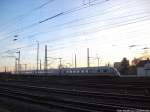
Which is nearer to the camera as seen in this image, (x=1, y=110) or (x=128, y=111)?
(x=128, y=111)

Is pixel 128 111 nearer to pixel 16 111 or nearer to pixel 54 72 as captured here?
pixel 16 111

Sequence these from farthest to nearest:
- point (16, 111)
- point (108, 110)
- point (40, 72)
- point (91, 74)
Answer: point (40, 72) < point (91, 74) < point (16, 111) < point (108, 110)

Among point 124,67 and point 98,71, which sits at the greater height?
point 124,67

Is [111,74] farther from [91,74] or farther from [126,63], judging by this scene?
[126,63]

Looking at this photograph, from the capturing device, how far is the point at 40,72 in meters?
80.7

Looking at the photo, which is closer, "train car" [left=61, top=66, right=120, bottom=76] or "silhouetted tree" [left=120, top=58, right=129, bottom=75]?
"train car" [left=61, top=66, right=120, bottom=76]

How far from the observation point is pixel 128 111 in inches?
420

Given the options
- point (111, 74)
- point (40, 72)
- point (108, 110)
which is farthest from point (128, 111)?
point (40, 72)

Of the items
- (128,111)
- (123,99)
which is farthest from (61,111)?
(123,99)

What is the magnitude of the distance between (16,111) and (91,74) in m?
40.7

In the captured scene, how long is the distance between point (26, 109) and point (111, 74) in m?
38.1

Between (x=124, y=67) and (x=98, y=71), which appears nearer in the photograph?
(x=98, y=71)

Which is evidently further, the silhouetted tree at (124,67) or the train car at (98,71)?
the silhouetted tree at (124,67)

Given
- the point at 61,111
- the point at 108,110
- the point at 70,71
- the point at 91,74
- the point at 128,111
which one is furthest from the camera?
the point at 70,71
